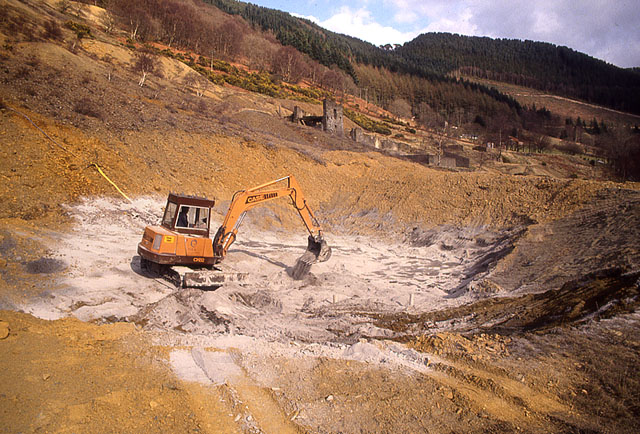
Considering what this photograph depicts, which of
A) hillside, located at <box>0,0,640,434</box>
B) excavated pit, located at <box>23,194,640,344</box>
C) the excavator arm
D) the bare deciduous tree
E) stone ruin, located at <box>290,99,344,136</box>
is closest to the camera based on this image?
hillside, located at <box>0,0,640,434</box>

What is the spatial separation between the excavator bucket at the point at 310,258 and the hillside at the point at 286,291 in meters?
0.30

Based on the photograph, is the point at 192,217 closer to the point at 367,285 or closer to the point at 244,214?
the point at 244,214

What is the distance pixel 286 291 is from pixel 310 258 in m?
1.96

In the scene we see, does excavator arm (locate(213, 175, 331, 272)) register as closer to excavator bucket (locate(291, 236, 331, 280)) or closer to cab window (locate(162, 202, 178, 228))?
excavator bucket (locate(291, 236, 331, 280))

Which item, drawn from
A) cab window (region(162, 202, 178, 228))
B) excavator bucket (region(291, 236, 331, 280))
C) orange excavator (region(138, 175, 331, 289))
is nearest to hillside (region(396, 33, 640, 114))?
excavator bucket (region(291, 236, 331, 280))

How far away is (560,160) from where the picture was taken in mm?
53812

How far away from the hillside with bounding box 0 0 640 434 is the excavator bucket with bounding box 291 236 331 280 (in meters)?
0.30

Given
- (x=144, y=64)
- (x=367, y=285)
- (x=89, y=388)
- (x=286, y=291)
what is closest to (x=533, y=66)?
(x=144, y=64)

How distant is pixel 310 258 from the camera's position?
11.7 metres

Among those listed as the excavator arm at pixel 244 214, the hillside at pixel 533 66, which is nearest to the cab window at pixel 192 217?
the excavator arm at pixel 244 214

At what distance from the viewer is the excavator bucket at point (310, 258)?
11.3 m

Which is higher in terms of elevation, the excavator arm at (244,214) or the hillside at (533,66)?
the hillside at (533,66)

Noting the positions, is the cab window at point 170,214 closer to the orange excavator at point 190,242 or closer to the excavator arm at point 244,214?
the orange excavator at point 190,242

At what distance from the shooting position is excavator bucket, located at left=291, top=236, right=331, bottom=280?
446 inches
